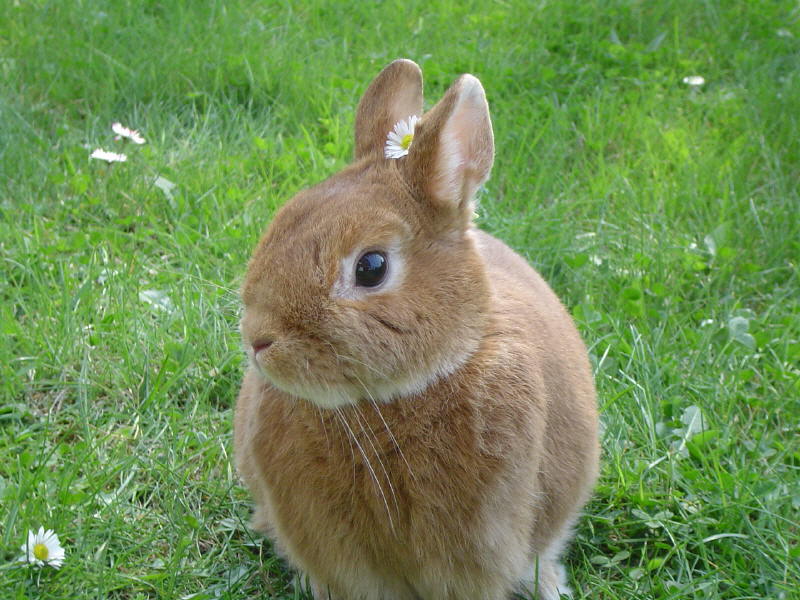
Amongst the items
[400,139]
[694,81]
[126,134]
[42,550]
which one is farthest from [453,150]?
[694,81]

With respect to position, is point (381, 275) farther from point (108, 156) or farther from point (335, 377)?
point (108, 156)

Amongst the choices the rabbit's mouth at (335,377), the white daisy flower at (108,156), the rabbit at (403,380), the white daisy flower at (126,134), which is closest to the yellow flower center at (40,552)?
the rabbit at (403,380)

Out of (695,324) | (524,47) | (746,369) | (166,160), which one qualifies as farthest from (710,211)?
(166,160)

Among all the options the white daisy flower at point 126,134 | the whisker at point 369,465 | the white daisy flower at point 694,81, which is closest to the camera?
the whisker at point 369,465

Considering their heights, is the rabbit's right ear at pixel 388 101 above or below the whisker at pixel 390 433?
above

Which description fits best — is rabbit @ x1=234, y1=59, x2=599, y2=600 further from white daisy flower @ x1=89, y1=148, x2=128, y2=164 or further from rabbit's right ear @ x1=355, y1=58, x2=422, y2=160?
white daisy flower @ x1=89, y1=148, x2=128, y2=164

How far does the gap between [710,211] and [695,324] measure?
73 cm

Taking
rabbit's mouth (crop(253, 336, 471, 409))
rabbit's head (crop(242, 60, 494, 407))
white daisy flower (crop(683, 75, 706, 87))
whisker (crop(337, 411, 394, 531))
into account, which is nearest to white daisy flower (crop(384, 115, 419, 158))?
rabbit's head (crop(242, 60, 494, 407))

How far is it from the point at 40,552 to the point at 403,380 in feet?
3.46

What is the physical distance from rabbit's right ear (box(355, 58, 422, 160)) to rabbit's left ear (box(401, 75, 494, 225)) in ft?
0.86

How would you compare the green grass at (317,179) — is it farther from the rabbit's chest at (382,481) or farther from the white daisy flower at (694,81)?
the rabbit's chest at (382,481)

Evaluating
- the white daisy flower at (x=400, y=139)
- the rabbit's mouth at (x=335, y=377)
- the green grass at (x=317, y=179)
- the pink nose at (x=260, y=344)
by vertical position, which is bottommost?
the green grass at (x=317, y=179)

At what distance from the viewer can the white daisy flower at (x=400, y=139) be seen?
2.19 metres

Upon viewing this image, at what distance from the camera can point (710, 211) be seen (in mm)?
4047
